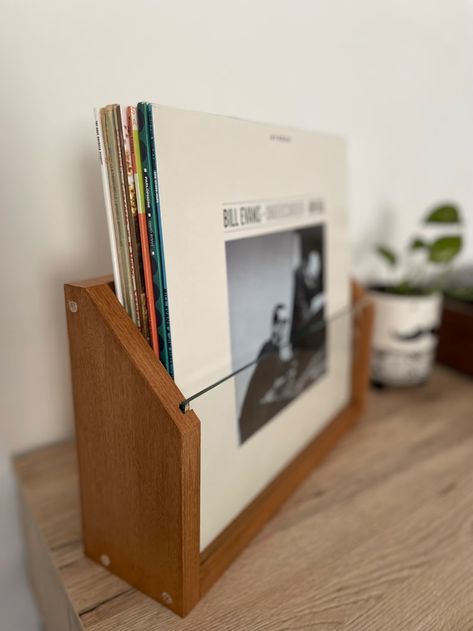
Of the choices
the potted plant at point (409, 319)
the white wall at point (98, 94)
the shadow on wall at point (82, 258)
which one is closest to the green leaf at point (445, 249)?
the potted plant at point (409, 319)

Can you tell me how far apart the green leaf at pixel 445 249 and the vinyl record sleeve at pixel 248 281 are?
171mm

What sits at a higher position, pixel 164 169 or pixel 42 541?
pixel 164 169

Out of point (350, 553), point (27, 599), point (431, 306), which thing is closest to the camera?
point (350, 553)

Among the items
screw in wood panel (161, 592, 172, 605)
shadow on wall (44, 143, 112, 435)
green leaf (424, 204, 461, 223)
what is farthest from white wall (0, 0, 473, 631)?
screw in wood panel (161, 592, 172, 605)

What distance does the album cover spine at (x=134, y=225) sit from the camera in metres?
0.32

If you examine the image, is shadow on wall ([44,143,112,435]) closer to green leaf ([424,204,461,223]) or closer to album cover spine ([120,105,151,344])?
album cover spine ([120,105,151,344])

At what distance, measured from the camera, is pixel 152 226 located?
0.33m

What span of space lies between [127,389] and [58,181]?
0.79 feet

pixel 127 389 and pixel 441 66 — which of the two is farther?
pixel 441 66

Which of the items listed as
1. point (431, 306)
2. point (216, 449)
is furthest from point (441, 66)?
point (216, 449)

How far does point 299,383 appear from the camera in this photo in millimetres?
520

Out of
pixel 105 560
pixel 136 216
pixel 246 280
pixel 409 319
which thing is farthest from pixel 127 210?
pixel 409 319

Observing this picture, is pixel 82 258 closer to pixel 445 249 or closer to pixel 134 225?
pixel 134 225

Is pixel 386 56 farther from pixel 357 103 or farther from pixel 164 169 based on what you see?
pixel 164 169
